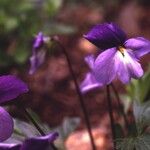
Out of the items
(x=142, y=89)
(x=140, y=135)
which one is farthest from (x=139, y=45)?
(x=142, y=89)

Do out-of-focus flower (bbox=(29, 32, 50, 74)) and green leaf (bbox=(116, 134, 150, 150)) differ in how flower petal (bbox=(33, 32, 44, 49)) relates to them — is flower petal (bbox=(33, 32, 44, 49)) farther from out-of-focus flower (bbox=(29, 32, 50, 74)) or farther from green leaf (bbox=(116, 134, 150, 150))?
green leaf (bbox=(116, 134, 150, 150))

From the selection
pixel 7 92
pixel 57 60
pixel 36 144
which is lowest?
pixel 57 60

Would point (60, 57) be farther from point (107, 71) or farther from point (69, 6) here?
point (107, 71)

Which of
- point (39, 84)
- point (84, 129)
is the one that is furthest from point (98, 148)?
point (39, 84)

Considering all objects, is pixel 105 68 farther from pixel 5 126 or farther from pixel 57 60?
pixel 57 60

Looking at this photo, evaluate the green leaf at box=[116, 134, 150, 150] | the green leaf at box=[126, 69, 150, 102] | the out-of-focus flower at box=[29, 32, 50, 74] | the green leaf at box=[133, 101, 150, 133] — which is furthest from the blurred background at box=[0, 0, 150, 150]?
the green leaf at box=[116, 134, 150, 150]

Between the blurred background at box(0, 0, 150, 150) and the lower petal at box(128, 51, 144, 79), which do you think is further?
the blurred background at box(0, 0, 150, 150)

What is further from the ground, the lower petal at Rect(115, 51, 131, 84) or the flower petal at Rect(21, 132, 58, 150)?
the lower petal at Rect(115, 51, 131, 84)

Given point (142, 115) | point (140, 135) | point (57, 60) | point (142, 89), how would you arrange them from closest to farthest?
1. point (140, 135)
2. point (142, 115)
3. point (142, 89)
4. point (57, 60)
